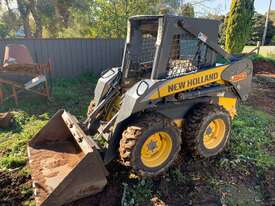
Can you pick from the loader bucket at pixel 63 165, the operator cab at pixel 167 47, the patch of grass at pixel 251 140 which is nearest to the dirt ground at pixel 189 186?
the patch of grass at pixel 251 140

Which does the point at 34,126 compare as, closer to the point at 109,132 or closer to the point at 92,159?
the point at 109,132

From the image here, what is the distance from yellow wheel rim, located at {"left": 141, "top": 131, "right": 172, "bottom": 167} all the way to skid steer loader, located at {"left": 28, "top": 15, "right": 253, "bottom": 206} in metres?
0.01

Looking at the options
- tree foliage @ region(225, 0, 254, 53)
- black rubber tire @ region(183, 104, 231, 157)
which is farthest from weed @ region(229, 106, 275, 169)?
tree foliage @ region(225, 0, 254, 53)

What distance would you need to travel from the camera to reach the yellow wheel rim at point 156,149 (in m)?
2.83

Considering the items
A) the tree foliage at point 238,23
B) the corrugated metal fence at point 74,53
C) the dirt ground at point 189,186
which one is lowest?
the dirt ground at point 189,186

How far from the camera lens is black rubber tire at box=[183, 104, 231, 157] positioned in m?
3.15

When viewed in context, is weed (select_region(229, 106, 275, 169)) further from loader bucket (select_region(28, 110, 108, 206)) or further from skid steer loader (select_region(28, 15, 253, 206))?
loader bucket (select_region(28, 110, 108, 206))

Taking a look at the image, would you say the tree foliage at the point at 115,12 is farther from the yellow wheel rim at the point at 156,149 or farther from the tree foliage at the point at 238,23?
the yellow wheel rim at the point at 156,149

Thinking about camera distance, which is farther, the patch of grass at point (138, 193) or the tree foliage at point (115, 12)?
the tree foliage at point (115, 12)

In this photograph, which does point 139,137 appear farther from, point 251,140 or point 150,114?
point 251,140

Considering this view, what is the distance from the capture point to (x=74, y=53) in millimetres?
8297

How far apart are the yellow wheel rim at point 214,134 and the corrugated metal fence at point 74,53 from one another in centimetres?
612

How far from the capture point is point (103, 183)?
252 centimetres

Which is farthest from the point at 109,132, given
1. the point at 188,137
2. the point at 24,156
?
the point at 24,156
